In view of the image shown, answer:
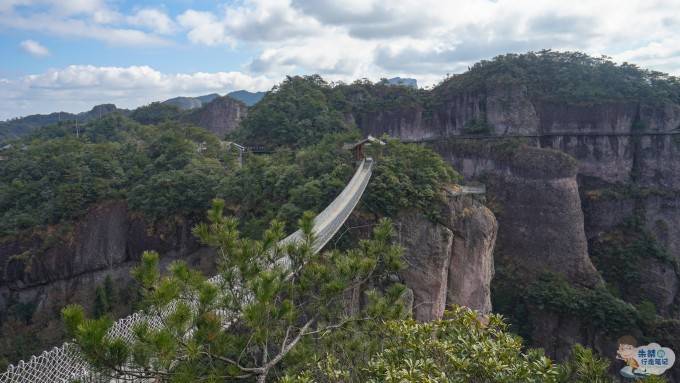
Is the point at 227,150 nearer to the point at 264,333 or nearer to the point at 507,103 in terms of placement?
the point at 507,103

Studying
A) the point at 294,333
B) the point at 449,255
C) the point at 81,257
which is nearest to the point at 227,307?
the point at 294,333

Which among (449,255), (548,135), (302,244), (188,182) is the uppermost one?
(302,244)

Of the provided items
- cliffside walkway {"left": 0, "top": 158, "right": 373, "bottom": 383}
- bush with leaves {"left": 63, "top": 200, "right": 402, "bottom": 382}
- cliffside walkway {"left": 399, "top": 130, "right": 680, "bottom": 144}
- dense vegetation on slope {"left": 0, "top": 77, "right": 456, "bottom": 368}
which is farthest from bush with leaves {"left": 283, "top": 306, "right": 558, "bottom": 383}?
cliffside walkway {"left": 399, "top": 130, "right": 680, "bottom": 144}

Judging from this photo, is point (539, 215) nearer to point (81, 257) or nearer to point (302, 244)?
point (302, 244)

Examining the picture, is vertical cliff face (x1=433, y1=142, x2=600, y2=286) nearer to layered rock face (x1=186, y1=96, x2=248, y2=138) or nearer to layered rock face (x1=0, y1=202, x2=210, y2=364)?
layered rock face (x1=0, y1=202, x2=210, y2=364)

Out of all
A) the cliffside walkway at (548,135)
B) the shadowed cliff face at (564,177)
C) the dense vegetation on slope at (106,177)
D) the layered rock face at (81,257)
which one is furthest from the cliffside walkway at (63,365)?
the cliffside walkway at (548,135)
